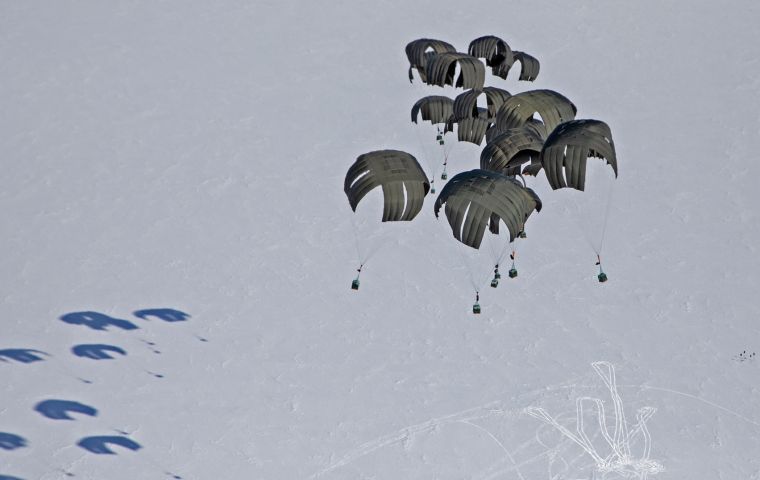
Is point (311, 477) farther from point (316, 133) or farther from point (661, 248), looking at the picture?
point (316, 133)

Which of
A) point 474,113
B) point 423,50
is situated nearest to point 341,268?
point 474,113

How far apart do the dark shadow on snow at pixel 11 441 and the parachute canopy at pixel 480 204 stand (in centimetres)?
1340

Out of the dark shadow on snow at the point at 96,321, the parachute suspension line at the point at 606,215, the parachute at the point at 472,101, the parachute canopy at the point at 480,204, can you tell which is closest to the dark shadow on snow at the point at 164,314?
the dark shadow on snow at the point at 96,321

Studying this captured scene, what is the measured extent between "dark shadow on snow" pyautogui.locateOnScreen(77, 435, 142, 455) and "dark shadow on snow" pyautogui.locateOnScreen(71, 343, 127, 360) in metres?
3.84

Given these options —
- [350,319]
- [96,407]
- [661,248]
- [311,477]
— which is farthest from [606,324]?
[96,407]

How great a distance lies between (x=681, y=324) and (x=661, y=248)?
4.74 m

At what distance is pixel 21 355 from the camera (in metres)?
36.5

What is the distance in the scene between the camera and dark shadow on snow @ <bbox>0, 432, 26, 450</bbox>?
32844mm

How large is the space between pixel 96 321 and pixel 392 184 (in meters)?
11.8

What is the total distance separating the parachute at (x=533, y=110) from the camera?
119 feet

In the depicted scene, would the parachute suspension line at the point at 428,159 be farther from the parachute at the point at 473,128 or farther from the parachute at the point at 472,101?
the parachute at the point at 472,101

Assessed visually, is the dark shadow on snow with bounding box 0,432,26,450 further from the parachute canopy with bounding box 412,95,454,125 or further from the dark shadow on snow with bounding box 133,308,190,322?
the parachute canopy with bounding box 412,95,454,125

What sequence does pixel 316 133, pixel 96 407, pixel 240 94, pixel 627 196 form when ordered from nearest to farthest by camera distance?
pixel 96 407 → pixel 627 196 → pixel 316 133 → pixel 240 94

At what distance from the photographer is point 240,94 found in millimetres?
53500
